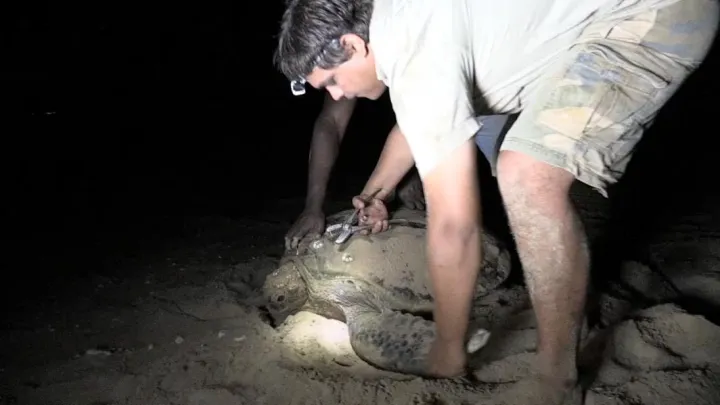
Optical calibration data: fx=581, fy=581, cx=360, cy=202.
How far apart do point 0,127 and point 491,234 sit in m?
5.35

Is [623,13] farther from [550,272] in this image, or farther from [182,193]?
[182,193]

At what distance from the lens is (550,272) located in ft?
4.18

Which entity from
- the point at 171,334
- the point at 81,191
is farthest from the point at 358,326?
the point at 81,191

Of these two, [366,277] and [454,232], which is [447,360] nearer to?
[454,232]

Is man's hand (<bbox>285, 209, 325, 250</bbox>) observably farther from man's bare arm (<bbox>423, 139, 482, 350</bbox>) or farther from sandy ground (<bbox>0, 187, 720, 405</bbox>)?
man's bare arm (<bbox>423, 139, 482, 350</bbox>)

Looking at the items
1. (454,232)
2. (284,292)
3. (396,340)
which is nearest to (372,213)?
(284,292)

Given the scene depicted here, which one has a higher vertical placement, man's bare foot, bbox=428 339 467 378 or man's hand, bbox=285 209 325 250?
man's bare foot, bbox=428 339 467 378

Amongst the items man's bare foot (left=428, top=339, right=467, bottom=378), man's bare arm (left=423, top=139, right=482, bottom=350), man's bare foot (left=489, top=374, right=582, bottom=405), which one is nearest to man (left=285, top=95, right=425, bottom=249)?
man's bare foot (left=428, top=339, right=467, bottom=378)

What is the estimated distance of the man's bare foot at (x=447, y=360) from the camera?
4.91 ft

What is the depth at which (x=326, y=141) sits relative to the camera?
8.57 ft

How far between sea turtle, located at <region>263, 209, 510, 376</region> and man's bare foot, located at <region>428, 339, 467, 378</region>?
35 centimetres

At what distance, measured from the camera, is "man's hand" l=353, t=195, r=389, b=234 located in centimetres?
219

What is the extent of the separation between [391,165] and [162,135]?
3.79 m

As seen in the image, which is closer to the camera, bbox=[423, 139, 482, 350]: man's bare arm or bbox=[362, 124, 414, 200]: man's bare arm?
bbox=[423, 139, 482, 350]: man's bare arm
